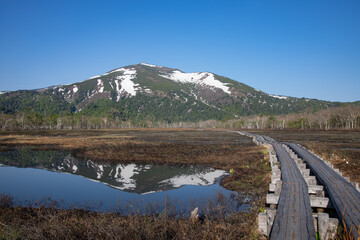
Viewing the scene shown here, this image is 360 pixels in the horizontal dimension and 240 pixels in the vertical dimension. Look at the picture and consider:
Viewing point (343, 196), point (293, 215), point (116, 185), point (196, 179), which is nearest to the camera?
point (293, 215)

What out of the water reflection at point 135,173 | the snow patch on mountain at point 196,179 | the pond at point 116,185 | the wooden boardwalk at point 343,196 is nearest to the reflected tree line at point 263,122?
the snow patch on mountain at point 196,179

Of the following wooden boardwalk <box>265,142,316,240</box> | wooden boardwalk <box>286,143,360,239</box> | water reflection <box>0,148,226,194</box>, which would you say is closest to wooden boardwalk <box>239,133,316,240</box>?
wooden boardwalk <box>265,142,316,240</box>

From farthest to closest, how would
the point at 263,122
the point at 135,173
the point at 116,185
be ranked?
the point at 263,122, the point at 135,173, the point at 116,185

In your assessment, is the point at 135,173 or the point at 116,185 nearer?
the point at 116,185

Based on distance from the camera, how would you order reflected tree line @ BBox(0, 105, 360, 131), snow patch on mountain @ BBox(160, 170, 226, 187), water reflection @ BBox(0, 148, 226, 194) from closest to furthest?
water reflection @ BBox(0, 148, 226, 194)
snow patch on mountain @ BBox(160, 170, 226, 187)
reflected tree line @ BBox(0, 105, 360, 131)

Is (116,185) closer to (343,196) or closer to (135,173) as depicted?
(135,173)

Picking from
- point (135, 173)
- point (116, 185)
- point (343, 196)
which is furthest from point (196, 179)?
point (343, 196)

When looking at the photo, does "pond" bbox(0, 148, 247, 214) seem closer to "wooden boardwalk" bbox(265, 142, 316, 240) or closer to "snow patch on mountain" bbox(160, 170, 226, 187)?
"snow patch on mountain" bbox(160, 170, 226, 187)

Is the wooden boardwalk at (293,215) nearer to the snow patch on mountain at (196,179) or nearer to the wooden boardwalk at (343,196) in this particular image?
the wooden boardwalk at (343,196)

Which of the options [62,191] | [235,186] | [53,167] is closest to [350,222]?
[235,186]

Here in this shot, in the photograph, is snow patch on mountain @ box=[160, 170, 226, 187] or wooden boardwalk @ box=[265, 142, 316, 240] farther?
snow patch on mountain @ box=[160, 170, 226, 187]

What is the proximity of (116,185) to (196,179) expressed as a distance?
6550 mm

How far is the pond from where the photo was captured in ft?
47.9

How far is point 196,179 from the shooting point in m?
21.3
